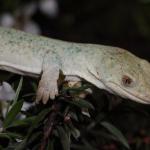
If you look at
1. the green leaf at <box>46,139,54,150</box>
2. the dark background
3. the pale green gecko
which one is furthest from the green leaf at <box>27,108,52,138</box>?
the dark background

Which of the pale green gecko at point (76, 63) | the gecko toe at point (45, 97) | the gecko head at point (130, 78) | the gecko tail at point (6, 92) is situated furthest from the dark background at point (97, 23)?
the gecko tail at point (6, 92)

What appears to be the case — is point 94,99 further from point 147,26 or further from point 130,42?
point 130,42

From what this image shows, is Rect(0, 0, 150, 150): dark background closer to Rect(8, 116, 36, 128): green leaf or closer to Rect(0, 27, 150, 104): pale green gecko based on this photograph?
Rect(0, 27, 150, 104): pale green gecko


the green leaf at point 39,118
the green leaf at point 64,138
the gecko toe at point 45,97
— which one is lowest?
the green leaf at point 64,138

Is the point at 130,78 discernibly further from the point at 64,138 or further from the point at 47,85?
the point at 64,138

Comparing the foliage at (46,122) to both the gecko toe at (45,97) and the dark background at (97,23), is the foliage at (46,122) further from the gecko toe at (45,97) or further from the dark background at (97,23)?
the dark background at (97,23)

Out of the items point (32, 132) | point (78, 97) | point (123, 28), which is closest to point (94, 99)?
point (78, 97)
